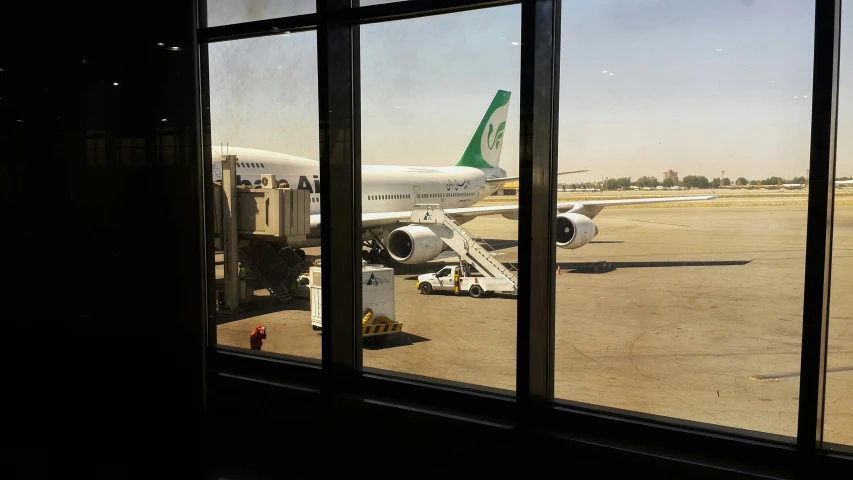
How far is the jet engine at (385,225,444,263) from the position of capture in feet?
16.1

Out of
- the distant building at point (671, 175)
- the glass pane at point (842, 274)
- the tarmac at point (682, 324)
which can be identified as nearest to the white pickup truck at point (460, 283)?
the tarmac at point (682, 324)

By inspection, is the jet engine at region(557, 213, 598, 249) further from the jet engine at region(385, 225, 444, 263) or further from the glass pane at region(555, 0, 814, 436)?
the jet engine at region(385, 225, 444, 263)

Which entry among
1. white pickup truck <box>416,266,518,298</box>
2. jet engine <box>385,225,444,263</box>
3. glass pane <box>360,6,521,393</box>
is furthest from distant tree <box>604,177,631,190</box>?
jet engine <box>385,225,444,263</box>

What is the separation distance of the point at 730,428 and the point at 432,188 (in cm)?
389

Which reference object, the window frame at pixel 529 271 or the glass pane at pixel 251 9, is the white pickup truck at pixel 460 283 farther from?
the glass pane at pixel 251 9

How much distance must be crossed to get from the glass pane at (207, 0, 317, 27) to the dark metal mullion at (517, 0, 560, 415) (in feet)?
4.14

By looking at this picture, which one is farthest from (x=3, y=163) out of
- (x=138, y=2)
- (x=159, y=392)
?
(x=159, y=392)

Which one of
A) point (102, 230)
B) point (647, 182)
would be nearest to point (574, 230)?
point (647, 182)

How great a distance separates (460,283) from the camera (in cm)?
416

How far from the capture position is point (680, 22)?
9.18 feet

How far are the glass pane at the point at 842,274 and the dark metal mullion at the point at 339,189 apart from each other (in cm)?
216

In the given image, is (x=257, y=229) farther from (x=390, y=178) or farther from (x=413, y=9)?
(x=413, y=9)

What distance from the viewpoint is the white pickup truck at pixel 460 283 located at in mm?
3700

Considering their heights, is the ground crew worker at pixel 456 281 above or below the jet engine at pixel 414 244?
below
